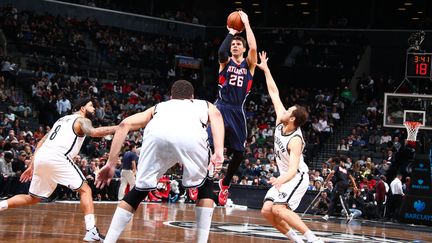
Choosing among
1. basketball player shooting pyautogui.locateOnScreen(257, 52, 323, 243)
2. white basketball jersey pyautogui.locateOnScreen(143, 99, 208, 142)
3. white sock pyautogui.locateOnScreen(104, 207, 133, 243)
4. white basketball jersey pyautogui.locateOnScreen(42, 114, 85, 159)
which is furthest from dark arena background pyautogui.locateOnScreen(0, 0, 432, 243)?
white basketball jersey pyautogui.locateOnScreen(143, 99, 208, 142)

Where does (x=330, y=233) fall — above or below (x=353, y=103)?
below

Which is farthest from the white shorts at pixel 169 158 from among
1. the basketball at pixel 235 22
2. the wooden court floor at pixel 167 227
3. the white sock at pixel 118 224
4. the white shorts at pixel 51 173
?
the white shorts at pixel 51 173

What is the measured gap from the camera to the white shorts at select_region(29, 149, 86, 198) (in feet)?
36.8

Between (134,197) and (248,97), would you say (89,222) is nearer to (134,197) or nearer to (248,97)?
(134,197)

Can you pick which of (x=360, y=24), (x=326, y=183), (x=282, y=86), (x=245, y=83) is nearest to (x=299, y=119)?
(x=245, y=83)

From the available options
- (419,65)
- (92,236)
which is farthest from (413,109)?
(92,236)

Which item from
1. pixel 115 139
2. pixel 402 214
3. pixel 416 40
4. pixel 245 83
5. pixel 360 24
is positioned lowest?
pixel 402 214

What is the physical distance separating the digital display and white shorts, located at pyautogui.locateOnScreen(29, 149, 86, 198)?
12633 mm

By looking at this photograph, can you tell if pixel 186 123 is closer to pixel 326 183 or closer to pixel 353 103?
pixel 326 183

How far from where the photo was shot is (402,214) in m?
21.7

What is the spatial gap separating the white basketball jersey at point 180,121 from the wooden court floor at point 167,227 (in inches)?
Answer: 136

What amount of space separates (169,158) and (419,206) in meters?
14.9

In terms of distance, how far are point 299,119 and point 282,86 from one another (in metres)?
25.8

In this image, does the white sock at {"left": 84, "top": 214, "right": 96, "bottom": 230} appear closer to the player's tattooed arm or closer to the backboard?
the player's tattooed arm
